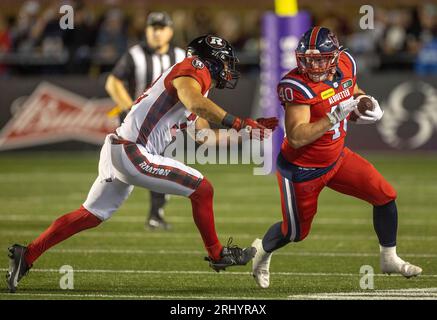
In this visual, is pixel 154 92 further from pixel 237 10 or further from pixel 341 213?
pixel 237 10

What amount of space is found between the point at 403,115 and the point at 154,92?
921cm

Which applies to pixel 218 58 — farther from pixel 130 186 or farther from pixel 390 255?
pixel 390 255

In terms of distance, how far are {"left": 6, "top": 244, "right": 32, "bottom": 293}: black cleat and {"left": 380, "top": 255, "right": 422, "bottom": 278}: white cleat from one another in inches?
83.7

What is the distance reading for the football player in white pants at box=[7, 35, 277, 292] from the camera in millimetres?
6871

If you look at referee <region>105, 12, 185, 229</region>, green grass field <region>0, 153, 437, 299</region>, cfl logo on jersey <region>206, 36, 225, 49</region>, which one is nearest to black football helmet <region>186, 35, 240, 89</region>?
cfl logo on jersey <region>206, 36, 225, 49</region>

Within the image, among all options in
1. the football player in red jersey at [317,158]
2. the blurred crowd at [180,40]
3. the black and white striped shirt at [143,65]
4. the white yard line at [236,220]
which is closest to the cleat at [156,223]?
the white yard line at [236,220]

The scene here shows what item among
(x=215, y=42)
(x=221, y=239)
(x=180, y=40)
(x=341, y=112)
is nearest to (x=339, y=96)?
(x=341, y=112)

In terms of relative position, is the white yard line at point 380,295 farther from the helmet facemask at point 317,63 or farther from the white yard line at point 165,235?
the white yard line at point 165,235

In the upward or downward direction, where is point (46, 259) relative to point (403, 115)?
downward

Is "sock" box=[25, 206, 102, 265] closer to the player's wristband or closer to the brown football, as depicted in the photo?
the player's wristband

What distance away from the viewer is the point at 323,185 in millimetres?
7016

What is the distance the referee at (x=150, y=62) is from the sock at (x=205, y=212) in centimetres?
303

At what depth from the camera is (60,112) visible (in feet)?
52.6

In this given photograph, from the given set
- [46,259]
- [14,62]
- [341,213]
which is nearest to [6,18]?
[14,62]
